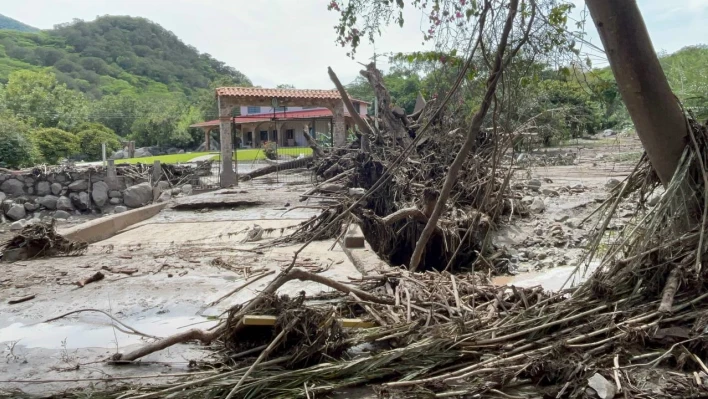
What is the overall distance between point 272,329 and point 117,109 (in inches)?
2471

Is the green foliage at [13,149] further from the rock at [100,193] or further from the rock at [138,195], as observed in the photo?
the rock at [138,195]

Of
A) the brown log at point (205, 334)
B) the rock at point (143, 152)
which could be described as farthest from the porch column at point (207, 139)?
the brown log at point (205, 334)

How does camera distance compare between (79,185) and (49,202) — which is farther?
(79,185)

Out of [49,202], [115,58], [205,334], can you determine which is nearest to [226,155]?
[49,202]

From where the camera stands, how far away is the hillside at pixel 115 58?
Result: 92.0 meters

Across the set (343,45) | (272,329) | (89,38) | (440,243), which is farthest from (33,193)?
(89,38)

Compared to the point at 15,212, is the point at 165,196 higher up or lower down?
higher up

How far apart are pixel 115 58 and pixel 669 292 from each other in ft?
384

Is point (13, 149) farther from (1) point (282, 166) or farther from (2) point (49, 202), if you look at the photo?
(1) point (282, 166)

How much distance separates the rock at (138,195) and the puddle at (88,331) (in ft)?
57.1

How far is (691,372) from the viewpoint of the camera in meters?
2.86

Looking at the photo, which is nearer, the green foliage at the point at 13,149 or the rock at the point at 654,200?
the rock at the point at 654,200

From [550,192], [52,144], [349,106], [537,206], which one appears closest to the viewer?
[537,206]

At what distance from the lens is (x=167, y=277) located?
609 cm
